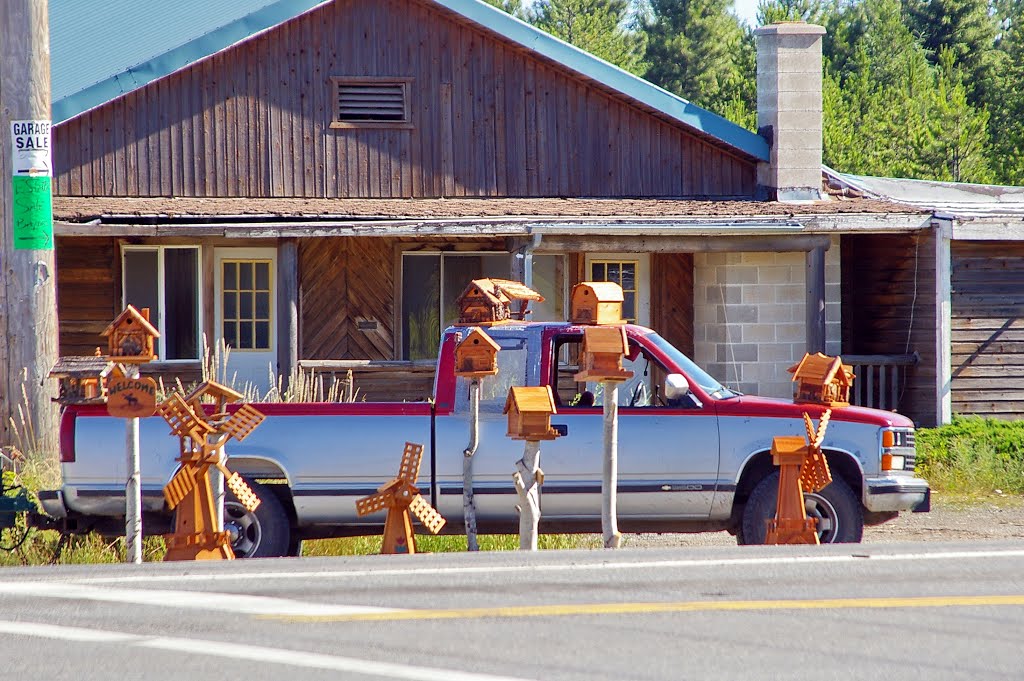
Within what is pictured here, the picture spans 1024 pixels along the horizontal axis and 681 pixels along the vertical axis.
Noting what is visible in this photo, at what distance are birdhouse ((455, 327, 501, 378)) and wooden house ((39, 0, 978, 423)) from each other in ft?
22.7

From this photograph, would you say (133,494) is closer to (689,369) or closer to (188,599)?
(188,599)

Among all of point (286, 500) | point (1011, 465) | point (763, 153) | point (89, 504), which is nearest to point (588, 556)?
point (286, 500)

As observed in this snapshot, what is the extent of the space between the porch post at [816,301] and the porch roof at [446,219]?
0.39 metres

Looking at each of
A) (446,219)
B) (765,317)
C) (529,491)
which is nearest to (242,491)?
(529,491)

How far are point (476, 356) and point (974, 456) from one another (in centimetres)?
807

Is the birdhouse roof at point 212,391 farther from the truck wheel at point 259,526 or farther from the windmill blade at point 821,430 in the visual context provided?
the windmill blade at point 821,430

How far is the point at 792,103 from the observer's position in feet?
54.0

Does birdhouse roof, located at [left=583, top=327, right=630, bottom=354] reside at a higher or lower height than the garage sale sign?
lower

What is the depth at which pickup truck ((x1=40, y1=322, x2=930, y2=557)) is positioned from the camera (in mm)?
8672

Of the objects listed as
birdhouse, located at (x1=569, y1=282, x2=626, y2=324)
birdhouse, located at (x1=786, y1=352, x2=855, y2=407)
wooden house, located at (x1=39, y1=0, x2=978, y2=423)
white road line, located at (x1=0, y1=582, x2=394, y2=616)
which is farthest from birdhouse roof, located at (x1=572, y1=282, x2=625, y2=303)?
wooden house, located at (x1=39, y1=0, x2=978, y2=423)

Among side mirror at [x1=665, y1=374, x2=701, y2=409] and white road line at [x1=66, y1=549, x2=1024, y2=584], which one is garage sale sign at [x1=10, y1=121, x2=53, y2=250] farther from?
side mirror at [x1=665, y1=374, x2=701, y2=409]

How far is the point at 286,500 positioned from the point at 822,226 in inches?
329

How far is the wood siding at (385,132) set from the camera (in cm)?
1597

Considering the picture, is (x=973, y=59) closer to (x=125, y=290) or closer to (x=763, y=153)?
(x=763, y=153)
